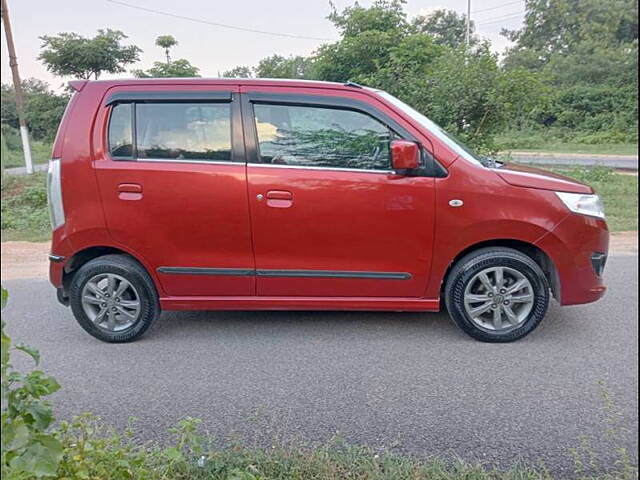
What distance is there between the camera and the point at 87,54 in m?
3.44

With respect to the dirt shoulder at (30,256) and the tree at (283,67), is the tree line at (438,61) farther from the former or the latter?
the dirt shoulder at (30,256)

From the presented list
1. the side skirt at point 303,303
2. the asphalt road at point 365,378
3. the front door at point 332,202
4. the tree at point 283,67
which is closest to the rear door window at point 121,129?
the front door at point 332,202

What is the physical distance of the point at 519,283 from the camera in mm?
3953

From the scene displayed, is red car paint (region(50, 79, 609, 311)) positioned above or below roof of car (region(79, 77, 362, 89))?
below

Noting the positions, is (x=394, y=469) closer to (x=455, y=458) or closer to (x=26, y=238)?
(x=455, y=458)

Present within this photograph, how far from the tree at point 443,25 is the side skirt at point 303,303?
202 cm

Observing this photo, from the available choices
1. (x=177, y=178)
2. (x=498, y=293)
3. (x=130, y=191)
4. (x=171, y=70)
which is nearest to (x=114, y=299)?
(x=130, y=191)

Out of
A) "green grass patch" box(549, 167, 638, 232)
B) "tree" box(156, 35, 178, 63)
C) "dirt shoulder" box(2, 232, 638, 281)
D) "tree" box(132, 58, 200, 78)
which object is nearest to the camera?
"green grass patch" box(549, 167, 638, 232)

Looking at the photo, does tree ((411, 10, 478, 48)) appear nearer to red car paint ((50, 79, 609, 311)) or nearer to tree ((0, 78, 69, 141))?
red car paint ((50, 79, 609, 311))

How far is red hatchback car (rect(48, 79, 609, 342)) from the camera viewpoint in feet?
12.7

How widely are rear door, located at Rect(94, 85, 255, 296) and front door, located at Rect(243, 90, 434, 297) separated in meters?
0.14

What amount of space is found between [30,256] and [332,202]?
17.7ft

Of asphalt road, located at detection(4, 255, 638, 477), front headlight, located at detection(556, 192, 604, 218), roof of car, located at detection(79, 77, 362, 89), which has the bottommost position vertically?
asphalt road, located at detection(4, 255, 638, 477)

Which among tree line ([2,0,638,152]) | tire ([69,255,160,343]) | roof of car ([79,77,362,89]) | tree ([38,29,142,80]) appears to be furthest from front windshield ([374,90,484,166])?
tire ([69,255,160,343])
